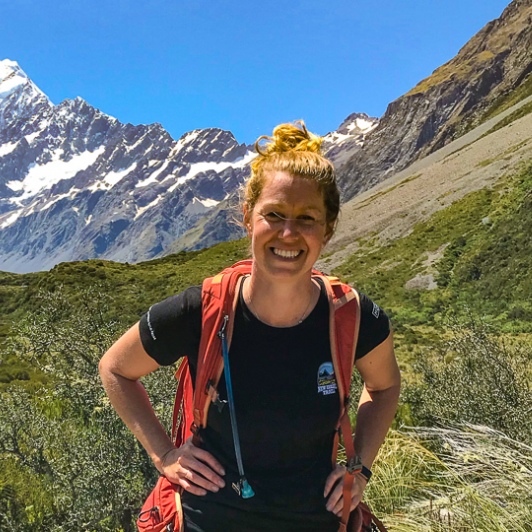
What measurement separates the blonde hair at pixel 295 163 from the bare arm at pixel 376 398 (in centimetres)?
62

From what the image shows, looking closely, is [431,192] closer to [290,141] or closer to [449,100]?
[290,141]

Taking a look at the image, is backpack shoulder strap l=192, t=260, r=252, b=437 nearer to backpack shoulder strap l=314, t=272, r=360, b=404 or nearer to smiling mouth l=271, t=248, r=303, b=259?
smiling mouth l=271, t=248, r=303, b=259

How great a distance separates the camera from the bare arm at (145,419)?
2.21 m

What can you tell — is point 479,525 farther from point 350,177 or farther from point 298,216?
point 350,177

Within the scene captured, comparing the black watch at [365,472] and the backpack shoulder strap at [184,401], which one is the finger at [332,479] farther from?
the backpack shoulder strap at [184,401]

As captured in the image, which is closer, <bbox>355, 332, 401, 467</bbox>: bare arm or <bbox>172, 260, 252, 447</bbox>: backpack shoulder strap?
<bbox>172, 260, 252, 447</bbox>: backpack shoulder strap

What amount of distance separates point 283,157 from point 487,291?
26.2m

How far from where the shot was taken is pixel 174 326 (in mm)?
2236

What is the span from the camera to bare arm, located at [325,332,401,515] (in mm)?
2457

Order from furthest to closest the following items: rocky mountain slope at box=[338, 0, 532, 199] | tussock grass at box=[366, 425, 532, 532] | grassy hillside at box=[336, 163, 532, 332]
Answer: rocky mountain slope at box=[338, 0, 532, 199] < grassy hillside at box=[336, 163, 532, 332] < tussock grass at box=[366, 425, 532, 532]

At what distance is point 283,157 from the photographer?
2254 millimetres

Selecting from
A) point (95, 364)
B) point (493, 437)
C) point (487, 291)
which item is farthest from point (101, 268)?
point (493, 437)

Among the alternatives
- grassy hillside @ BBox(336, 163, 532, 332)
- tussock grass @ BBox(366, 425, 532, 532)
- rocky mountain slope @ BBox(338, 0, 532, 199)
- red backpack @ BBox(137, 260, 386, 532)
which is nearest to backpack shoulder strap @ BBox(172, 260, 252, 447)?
red backpack @ BBox(137, 260, 386, 532)

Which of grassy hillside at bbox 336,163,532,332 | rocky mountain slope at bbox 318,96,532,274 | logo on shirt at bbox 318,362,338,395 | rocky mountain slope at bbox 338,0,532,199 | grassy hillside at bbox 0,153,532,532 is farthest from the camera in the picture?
rocky mountain slope at bbox 338,0,532,199
